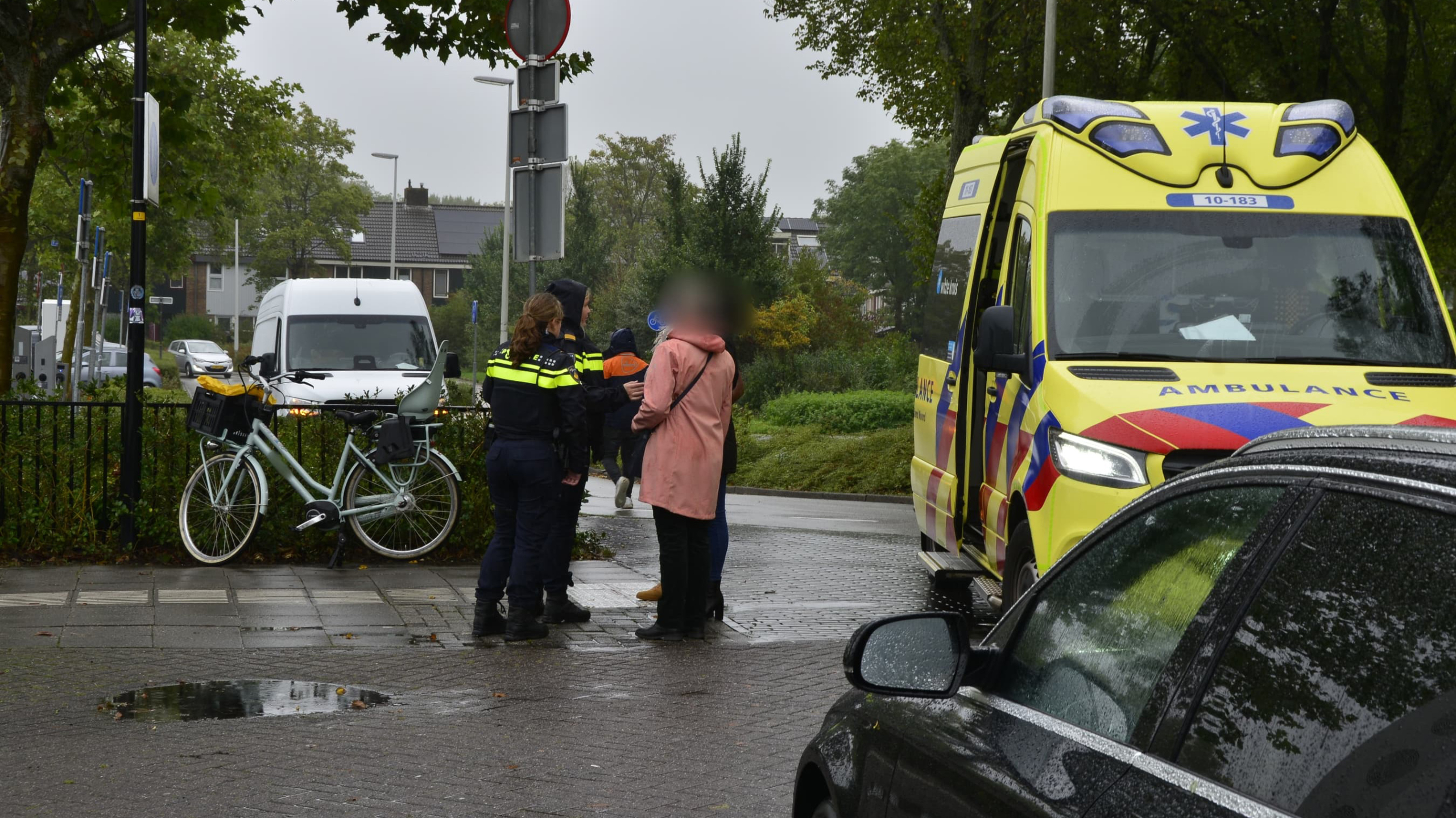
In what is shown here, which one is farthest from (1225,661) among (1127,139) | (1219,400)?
(1127,139)

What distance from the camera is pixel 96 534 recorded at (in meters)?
Answer: 10.6

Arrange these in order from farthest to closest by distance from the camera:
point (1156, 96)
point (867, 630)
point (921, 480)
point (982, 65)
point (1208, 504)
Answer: point (1156, 96), point (982, 65), point (921, 480), point (867, 630), point (1208, 504)

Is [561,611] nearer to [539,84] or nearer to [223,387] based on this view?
[223,387]

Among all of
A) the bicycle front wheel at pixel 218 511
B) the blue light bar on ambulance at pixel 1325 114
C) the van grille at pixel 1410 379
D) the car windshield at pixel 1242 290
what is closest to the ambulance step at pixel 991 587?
the car windshield at pixel 1242 290

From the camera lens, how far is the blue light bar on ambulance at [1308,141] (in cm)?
775

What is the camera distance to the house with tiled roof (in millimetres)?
98562

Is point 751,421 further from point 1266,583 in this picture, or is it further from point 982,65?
point 1266,583

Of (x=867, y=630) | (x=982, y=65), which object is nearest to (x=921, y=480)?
(x=867, y=630)

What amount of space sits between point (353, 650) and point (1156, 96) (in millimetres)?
20750

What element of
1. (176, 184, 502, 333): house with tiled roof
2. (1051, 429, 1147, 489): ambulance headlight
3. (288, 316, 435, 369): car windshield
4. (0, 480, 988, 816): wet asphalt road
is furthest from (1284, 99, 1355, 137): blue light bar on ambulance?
(176, 184, 502, 333): house with tiled roof

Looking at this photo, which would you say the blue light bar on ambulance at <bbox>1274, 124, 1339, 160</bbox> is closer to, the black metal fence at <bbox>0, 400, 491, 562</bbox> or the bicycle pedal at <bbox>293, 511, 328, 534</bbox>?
the black metal fence at <bbox>0, 400, 491, 562</bbox>

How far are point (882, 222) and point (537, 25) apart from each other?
252 feet

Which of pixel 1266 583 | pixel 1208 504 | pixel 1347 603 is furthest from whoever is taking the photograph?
pixel 1208 504

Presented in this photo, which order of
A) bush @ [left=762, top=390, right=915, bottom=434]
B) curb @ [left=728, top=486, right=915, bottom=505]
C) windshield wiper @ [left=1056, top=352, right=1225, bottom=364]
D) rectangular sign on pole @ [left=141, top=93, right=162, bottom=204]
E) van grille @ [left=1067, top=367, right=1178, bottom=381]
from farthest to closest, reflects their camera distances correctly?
1. bush @ [left=762, top=390, right=915, bottom=434]
2. curb @ [left=728, top=486, right=915, bottom=505]
3. rectangular sign on pole @ [left=141, top=93, right=162, bottom=204]
4. windshield wiper @ [left=1056, top=352, right=1225, bottom=364]
5. van grille @ [left=1067, top=367, right=1178, bottom=381]
